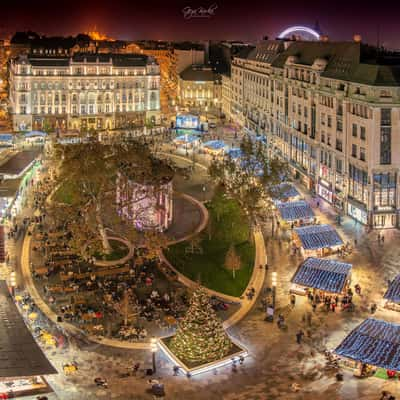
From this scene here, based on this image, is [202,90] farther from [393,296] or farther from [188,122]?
[393,296]

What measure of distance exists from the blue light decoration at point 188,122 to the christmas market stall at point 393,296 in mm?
87528

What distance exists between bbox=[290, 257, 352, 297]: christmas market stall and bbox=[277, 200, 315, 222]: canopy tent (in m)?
16.9

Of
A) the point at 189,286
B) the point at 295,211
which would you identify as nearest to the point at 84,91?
the point at 295,211

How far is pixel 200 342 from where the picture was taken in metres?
44.3

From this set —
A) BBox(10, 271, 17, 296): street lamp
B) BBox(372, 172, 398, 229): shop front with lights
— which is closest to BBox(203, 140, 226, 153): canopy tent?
BBox(372, 172, 398, 229): shop front with lights

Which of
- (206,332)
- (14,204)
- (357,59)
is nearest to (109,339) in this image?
(206,332)

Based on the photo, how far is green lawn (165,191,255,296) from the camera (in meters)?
60.2

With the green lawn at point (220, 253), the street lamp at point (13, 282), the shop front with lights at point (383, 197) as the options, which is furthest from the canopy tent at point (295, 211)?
the street lamp at point (13, 282)

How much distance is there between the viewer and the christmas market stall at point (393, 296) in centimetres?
5300

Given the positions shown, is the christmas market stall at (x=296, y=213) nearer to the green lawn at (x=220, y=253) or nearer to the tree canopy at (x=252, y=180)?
the tree canopy at (x=252, y=180)

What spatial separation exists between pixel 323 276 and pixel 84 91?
3775 inches

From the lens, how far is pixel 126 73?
144375 mm

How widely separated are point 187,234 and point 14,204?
2242 cm

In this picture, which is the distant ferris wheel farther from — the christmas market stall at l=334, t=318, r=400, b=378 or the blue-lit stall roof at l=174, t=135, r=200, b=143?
the christmas market stall at l=334, t=318, r=400, b=378
